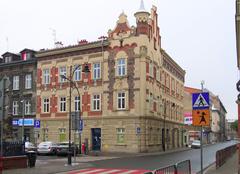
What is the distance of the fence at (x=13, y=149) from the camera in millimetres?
22125

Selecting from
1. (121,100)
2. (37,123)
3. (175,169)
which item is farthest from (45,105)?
(175,169)

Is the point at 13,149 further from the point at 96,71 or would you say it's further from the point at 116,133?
the point at 96,71

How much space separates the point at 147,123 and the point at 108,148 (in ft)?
17.3

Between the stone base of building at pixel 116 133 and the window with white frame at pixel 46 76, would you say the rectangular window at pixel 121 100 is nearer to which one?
the stone base of building at pixel 116 133

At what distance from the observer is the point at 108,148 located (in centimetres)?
4484

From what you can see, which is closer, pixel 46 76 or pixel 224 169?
pixel 224 169

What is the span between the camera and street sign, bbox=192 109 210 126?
13.4 meters

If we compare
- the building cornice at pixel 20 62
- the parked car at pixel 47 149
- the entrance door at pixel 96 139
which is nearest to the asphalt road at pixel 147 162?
the parked car at pixel 47 149

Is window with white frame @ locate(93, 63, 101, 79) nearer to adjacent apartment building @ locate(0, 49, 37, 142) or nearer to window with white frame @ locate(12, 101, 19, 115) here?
adjacent apartment building @ locate(0, 49, 37, 142)

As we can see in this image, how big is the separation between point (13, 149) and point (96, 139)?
24.0m

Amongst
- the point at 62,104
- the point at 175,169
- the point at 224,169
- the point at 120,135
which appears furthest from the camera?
the point at 62,104

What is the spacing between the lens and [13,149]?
74.2 ft

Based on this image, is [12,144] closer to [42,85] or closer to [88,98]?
[88,98]

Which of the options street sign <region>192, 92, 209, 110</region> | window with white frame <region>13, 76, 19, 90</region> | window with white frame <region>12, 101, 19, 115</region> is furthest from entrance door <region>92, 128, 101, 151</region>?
street sign <region>192, 92, 209, 110</region>
